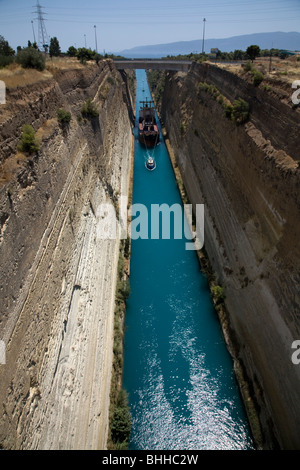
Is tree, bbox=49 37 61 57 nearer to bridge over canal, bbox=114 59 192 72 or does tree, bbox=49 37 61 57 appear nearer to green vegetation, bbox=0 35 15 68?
bridge over canal, bbox=114 59 192 72

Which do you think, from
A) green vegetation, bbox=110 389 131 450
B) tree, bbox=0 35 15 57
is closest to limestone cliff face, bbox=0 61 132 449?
green vegetation, bbox=110 389 131 450

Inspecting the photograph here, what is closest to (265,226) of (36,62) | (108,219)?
(108,219)

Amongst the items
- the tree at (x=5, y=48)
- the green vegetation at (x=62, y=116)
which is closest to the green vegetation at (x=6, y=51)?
the tree at (x=5, y=48)

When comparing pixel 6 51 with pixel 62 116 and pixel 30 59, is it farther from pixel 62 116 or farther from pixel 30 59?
pixel 62 116

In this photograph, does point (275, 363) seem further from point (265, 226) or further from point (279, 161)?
point (279, 161)

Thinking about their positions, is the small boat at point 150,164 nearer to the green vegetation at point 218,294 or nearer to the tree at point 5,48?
the tree at point 5,48

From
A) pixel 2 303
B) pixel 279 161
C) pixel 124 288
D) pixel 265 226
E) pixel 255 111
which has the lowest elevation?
pixel 124 288
